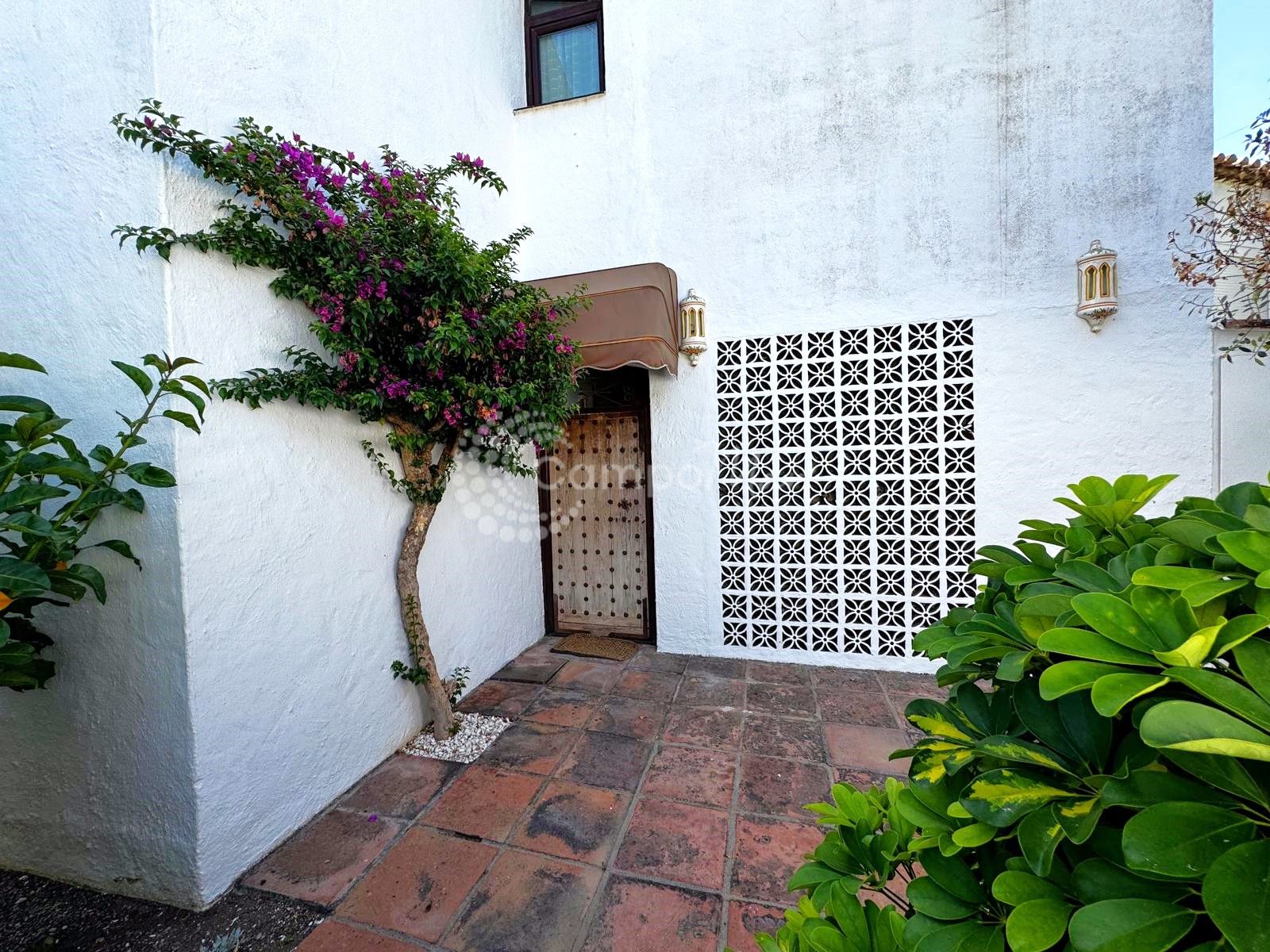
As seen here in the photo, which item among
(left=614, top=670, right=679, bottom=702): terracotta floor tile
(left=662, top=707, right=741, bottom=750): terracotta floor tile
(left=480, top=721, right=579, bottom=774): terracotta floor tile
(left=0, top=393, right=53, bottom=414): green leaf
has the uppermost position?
(left=0, top=393, right=53, bottom=414): green leaf

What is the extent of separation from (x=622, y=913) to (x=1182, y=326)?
18.2 ft

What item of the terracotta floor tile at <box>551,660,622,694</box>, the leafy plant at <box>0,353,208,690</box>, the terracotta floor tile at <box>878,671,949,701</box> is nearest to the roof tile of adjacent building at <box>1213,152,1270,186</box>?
the terracotta floor tile at <box>878,671,949,701</box>

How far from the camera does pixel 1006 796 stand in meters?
0.65

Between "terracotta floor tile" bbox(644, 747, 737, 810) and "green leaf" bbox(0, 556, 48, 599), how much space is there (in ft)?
9.27

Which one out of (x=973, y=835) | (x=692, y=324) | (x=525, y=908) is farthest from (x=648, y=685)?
(x=973, y=835)

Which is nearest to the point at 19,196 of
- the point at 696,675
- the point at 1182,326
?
the point at 696,675

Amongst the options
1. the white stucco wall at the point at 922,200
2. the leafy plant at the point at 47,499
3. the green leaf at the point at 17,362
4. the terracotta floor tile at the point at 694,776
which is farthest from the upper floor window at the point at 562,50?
the terracotta floor tile at the point at 694,776

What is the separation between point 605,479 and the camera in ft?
18.0

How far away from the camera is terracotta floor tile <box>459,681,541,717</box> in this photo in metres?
3.92

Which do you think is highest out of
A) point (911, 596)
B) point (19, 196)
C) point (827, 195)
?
point (827, 195)

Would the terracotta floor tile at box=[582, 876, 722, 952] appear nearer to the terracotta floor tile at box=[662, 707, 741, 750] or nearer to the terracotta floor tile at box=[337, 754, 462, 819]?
the terracotta floor tile at box=[662, 707, 741, 750]

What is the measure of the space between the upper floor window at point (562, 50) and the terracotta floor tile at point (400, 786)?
6257mm

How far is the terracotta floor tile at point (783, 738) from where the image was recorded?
3.28m

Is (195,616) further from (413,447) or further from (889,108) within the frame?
(889,108)
